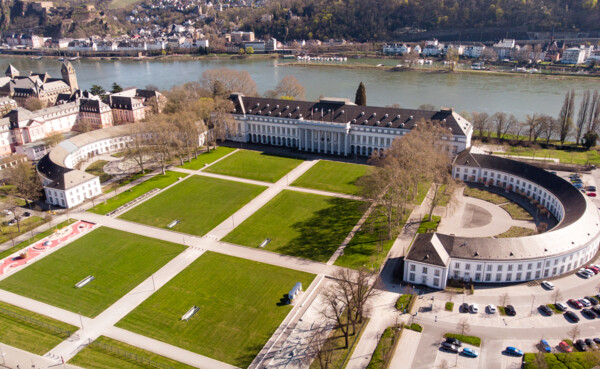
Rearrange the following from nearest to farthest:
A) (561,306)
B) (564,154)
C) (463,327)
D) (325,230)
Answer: (463,327) → (561,306) → (325,230) → (564,154)

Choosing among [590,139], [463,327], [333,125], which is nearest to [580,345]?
[463,327]

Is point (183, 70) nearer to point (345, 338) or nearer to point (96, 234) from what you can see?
point (96, 234)

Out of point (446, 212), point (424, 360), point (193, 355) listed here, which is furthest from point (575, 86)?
point (193, 355)

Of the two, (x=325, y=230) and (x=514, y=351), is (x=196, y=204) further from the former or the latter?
(x=514, y=351)

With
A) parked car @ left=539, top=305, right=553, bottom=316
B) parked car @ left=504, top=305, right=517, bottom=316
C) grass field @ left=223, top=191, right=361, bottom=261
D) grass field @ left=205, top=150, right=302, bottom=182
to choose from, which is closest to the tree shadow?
grass field @ left=223, top=191, right=361, bottom=261

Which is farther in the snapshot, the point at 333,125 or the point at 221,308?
the point at 333,125

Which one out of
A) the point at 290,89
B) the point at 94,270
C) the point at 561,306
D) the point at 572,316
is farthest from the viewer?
the point at 290,89
